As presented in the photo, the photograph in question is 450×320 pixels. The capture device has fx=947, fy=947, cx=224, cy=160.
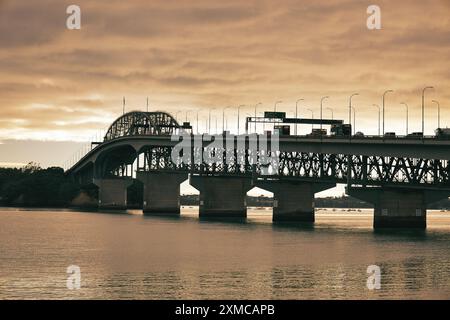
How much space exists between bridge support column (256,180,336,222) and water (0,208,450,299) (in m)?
39.1

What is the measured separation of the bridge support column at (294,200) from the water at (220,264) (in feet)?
128

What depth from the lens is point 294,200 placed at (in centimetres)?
17988

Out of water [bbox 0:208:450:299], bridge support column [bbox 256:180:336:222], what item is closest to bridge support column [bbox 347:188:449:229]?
water [bbox 0:208:450:299]

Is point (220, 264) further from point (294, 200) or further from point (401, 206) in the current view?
point (294, 200)

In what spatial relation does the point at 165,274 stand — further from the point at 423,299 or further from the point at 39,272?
the point at 423,299

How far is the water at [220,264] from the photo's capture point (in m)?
64.6

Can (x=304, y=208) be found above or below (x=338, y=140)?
below

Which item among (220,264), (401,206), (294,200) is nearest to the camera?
(220,264)

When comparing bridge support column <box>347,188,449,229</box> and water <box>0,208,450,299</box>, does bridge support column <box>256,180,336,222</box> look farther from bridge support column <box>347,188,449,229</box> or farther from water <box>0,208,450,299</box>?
water <box>0,208,450,299</box>

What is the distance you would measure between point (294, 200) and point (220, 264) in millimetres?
94812

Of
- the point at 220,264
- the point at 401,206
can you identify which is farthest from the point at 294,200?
the point at 220,264
